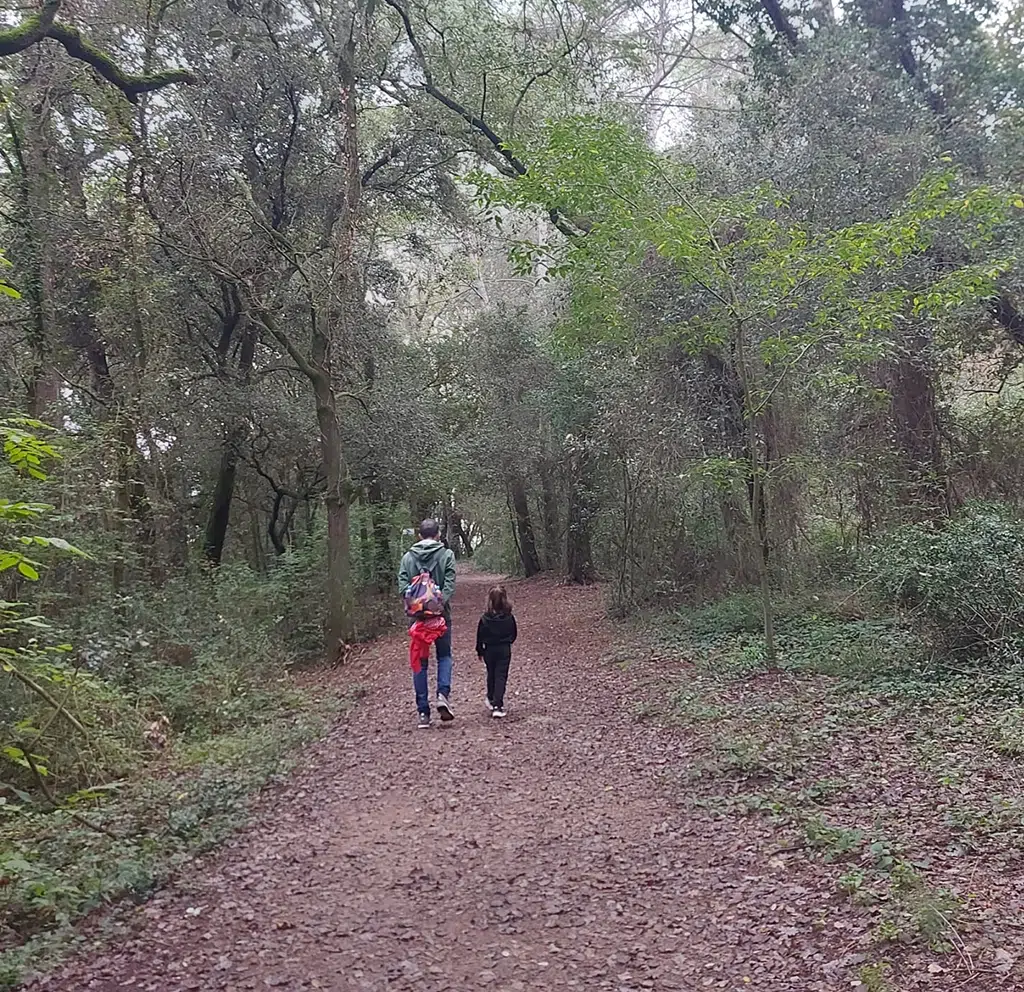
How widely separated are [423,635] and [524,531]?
708 inches

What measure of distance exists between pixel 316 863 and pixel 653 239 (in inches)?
253

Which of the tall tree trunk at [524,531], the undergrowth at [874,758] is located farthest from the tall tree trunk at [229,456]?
the undergrowth at [874,758]

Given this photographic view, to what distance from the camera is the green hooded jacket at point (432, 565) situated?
322 inches

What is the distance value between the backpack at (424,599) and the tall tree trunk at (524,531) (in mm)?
16164

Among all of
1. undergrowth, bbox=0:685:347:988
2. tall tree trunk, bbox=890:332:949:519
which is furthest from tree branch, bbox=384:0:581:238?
undergrowth, bbox=0:685:347:988

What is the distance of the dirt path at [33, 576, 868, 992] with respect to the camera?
3873 millimetres

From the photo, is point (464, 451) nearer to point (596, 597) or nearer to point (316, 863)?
point (596, 597)

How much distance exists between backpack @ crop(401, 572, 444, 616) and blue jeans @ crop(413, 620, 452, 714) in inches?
12.5

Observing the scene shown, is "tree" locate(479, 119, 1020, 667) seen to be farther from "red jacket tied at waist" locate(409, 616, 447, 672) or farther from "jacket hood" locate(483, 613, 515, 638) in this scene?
"red jacket tied at waist" locate(409, 616, 447, 672)

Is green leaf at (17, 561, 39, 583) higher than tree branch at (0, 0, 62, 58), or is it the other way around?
tree branch at (0, 0, 62, 58)

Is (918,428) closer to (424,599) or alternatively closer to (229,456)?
(424,599)

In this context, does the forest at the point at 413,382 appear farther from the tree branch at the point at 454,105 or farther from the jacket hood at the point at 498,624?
the jacket hood at the point at 498,624

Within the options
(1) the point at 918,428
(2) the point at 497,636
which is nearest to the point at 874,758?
(2) the point at 497,636

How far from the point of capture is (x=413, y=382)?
60.3ft
